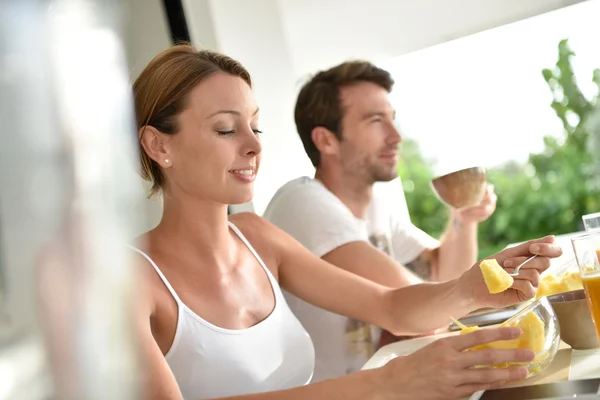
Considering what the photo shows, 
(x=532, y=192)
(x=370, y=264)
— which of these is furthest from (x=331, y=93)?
(x=532, y=192)

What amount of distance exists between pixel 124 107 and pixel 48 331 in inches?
24.1

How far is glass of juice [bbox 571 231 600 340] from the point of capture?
99cm

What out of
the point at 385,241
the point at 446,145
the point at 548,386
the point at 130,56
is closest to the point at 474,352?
the point at 548,386

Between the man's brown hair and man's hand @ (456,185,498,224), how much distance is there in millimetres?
449

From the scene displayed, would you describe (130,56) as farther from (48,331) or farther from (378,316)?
(48,331)

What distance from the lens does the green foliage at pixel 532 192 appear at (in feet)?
18.5

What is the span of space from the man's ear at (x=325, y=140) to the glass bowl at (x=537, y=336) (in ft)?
4.40

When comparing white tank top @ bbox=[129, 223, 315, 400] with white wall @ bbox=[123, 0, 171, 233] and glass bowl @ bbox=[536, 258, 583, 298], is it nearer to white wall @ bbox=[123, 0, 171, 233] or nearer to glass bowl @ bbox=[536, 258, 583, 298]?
glass bowl @ bbox=[536, 258, 583, 298]

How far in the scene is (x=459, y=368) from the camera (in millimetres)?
843

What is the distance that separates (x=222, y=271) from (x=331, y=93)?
977 mm

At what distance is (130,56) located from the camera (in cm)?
246

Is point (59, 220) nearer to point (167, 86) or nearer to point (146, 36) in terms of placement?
point (167, 86)

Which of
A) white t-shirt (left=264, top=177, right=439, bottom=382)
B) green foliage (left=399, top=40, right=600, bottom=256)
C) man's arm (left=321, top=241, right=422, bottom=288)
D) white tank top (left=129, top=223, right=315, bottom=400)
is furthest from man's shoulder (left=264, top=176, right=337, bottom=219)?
green foliage (left=399, top=40, right=600, bottom=256)

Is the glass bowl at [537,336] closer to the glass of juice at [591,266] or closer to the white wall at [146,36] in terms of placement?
the glass of juice at [591,266]
